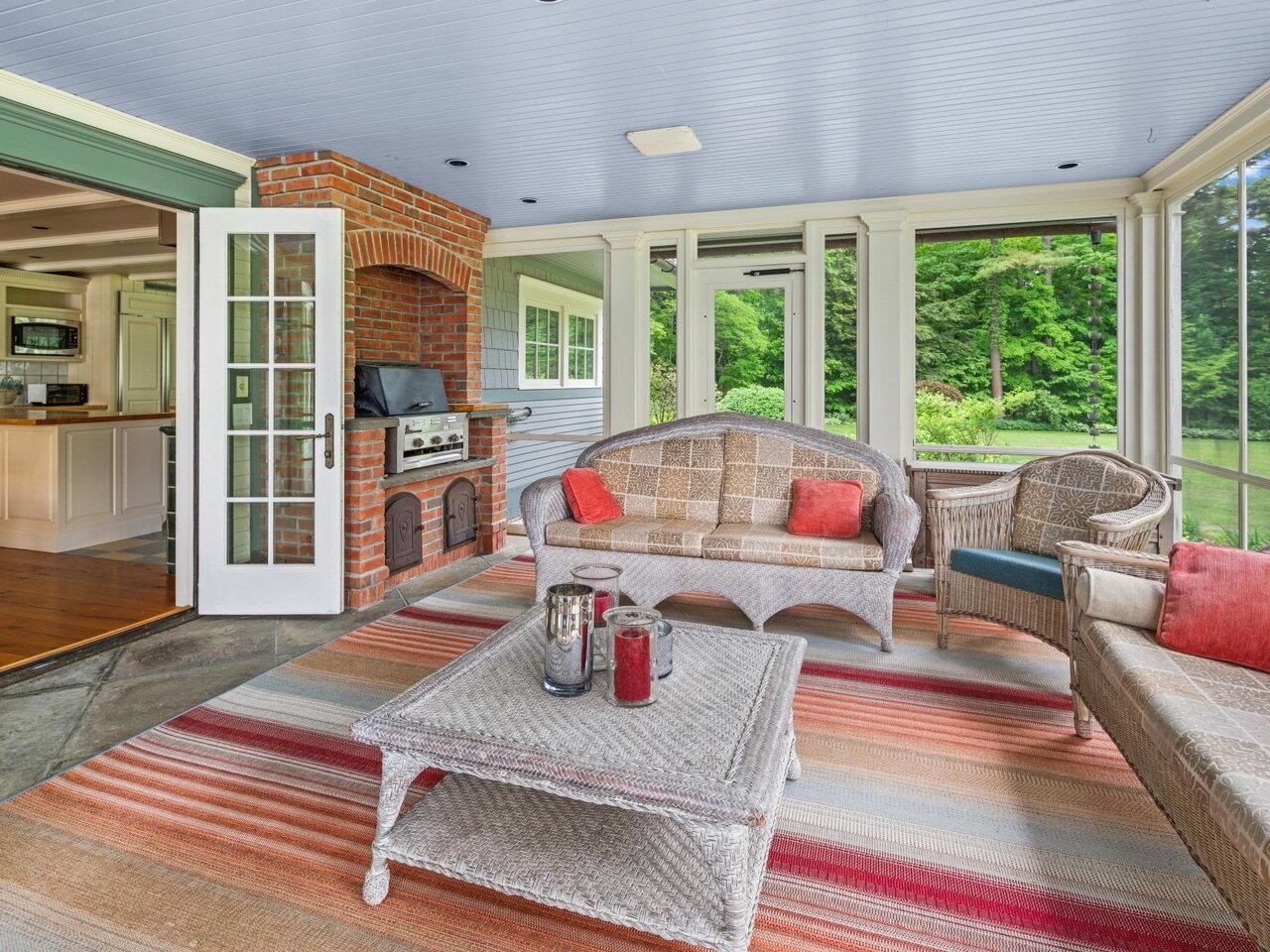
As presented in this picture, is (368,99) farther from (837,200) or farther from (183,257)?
(837,200)

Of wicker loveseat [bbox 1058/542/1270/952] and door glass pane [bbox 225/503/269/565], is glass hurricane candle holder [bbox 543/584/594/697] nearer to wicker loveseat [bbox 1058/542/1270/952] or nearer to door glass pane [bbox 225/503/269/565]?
wicker loveseat [bbox 1058/542/1270/952]

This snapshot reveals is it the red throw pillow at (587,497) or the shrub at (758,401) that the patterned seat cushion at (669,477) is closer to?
the red throw pillow at (587,497)

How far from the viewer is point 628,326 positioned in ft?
19.4

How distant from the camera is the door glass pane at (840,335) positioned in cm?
546

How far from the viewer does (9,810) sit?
2.16m

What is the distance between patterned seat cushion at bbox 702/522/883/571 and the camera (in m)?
3.63

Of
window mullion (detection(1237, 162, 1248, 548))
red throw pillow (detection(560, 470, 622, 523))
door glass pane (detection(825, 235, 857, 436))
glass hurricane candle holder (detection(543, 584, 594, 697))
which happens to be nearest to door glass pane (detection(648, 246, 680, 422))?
door glass pane (detection(825, 235, 857, 436))

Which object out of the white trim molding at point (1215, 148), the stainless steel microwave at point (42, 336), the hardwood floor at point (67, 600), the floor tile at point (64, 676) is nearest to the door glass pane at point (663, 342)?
the white trim molding at point (1215, 148)

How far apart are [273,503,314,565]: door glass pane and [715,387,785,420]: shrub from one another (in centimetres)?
304

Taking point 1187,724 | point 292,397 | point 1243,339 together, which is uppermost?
point 1243,339

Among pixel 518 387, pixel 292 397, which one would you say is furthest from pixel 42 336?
pixel 292 397

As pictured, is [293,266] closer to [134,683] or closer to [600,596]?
[134,683]

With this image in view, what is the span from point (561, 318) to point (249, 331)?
3.77m

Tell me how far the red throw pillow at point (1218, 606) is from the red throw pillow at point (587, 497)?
8.94 ft
